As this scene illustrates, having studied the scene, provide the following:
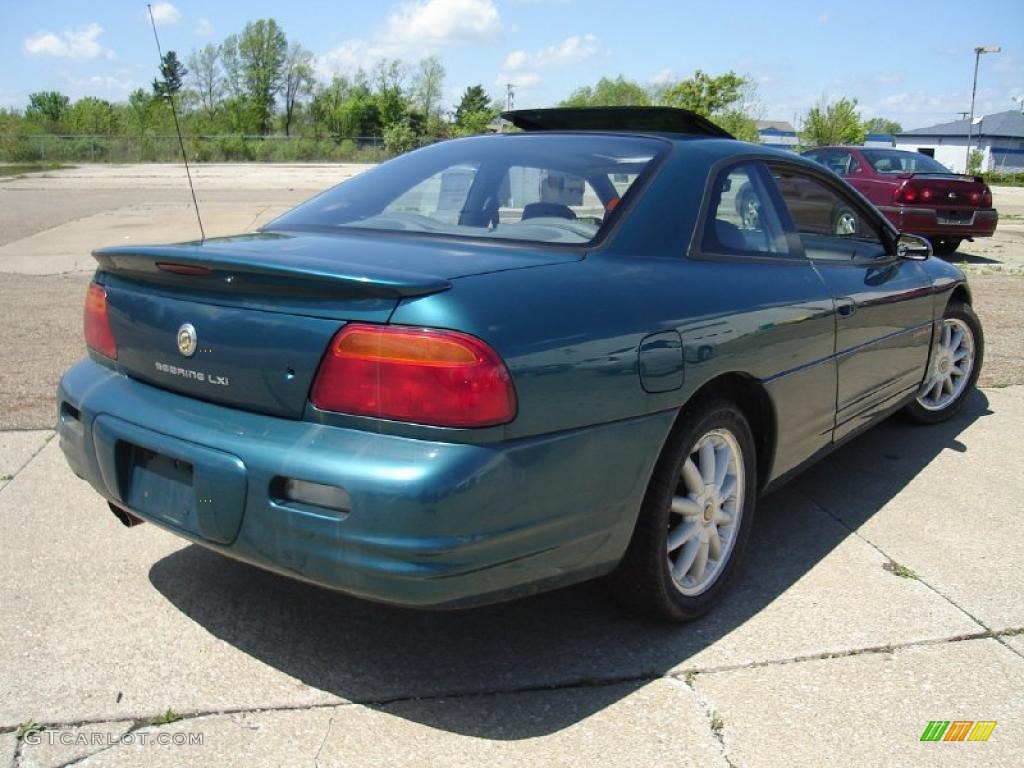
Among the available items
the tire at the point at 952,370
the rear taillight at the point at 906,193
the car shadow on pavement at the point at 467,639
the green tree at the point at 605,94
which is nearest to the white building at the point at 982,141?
the green tree at the point at 605,94

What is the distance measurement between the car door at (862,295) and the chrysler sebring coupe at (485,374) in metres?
0.06

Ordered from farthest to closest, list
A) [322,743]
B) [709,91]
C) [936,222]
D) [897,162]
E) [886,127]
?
[886,127], [709,91], [897,162], [936,222], [322,743]

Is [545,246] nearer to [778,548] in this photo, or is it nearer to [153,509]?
[153,509]

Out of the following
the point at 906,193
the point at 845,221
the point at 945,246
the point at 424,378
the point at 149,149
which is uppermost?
the point at 149,149

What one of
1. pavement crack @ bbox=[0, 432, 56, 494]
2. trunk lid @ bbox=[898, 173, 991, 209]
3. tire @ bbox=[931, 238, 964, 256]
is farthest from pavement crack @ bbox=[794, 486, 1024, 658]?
tire @ bbox=[931, 238, 964, 256]

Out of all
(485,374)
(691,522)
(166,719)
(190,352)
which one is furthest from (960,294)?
(166,719)

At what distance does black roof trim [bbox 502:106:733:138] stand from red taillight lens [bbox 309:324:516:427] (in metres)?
1.66

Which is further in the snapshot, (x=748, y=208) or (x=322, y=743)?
(x=748, y=208)

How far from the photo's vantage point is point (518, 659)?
2709 millimetres

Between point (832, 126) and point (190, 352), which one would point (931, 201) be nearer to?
point (190, 352)

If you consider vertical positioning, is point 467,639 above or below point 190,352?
below

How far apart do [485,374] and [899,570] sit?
2.02 m

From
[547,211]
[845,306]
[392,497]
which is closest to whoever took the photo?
[392,497]

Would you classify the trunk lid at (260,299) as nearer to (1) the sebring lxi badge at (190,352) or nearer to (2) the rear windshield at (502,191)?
(1) the sebring lxi badge at (190,352)
